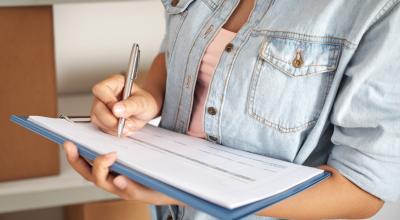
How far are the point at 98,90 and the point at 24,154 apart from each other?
0.46m

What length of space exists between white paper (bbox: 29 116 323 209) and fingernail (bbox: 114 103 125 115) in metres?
0.03

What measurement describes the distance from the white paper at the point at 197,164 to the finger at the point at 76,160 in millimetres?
12

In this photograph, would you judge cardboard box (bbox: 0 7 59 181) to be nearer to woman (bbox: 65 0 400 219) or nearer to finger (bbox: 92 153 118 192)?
woman (bbox: 65 0 400 219)

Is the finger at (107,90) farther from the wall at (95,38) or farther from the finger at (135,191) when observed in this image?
the wall at (95,38)

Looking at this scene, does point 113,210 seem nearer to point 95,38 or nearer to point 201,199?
point 95,38

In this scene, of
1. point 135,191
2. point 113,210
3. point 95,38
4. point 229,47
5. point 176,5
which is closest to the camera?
point 135,191

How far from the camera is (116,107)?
0.65 metres

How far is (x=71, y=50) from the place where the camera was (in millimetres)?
1404

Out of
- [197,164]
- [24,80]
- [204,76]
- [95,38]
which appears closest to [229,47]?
[204,76]

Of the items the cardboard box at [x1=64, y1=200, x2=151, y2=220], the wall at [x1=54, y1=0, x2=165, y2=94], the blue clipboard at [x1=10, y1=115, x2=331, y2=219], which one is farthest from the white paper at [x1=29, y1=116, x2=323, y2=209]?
the wall at [x1=54, y1=0, x2=165, y2=94]

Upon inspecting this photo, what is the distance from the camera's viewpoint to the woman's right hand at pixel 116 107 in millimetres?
671

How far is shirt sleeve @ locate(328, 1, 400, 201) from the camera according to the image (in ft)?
1.87

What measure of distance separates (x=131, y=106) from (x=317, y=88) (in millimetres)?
210

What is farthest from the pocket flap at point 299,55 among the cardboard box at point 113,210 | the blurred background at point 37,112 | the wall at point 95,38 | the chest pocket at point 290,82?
the wall at point 95,38
